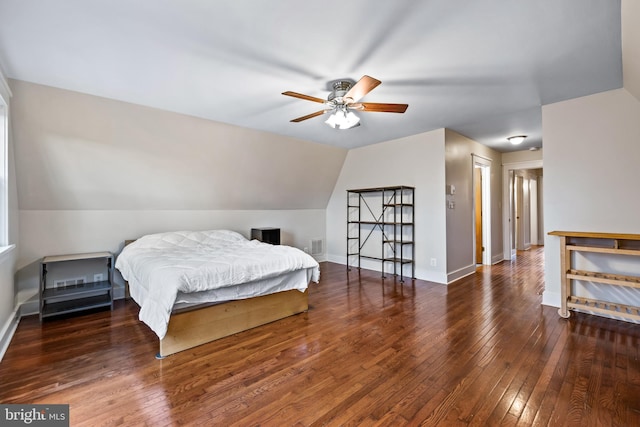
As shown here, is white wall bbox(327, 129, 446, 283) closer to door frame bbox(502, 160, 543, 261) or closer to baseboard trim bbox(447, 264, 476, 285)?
baseboard trim bbox(447, 264, 476, 285)

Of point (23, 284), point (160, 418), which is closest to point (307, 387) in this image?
point (160, 418)

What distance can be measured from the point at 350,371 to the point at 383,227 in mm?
3466

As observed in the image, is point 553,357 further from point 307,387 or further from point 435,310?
point 307,387

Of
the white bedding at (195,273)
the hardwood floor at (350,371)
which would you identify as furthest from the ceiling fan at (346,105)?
the hardwood floor at (350,371)

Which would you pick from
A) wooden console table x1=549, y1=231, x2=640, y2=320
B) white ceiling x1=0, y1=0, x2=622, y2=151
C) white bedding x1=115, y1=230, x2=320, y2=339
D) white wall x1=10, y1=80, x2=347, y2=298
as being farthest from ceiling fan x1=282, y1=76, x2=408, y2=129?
Answer: wooden console table x1=549, y1=231, x2=640, y2=320

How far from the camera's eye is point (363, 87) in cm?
230

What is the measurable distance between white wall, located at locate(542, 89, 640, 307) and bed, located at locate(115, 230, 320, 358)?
9.80 ft

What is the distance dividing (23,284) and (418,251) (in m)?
5.39

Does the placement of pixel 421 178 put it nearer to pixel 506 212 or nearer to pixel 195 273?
pixel 506 212

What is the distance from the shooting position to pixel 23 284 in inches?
133

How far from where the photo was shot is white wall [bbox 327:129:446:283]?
14.9 feet

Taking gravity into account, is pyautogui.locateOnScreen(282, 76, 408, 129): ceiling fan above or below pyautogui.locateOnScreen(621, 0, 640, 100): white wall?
below

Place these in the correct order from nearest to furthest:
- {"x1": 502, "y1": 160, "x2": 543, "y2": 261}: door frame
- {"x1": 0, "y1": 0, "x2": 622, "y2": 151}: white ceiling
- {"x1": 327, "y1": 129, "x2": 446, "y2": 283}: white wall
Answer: {"x1": 0, "y1": 0, "x2": 622, "y2": 151}: white ceiling
{"x1": 327, "y1": 129, "x2": 446, "y2": 283}: white wall
{"x1": 502, "y1": 160, "x2": 543, "y2": 261}: door frame

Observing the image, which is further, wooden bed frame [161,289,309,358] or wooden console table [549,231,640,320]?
wooden console table [549,231,640,320]
